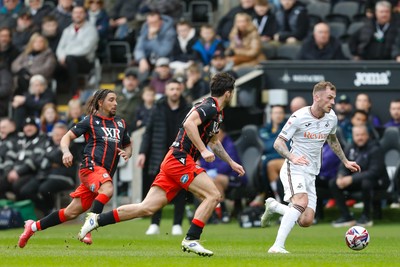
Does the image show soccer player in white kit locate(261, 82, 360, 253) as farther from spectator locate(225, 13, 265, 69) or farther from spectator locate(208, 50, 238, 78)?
spectator locate(225, 13, 265, 69)

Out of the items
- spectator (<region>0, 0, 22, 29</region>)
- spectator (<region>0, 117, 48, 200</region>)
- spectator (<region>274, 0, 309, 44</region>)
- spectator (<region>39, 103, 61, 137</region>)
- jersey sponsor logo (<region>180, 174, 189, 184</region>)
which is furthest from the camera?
spectator (<region>0, 0, 22, 29</region>)

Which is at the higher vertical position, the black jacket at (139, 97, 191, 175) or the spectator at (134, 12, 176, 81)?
the spectator at (134, 12, 176, 81)

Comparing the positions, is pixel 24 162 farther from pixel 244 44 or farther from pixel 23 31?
pixel 23 31

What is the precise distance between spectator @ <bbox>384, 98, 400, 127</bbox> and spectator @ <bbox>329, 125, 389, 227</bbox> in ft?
3.47

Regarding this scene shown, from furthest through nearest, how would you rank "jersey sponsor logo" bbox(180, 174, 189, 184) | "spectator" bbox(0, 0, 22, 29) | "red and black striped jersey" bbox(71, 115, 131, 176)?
1. "spectator" bbox(0, 0, 22, 29)
2. "red and black striped jersey" bbox(71, 115, 131, 176)
3. "jersey sponsor logo" bbox(180, 174, 189, 184)

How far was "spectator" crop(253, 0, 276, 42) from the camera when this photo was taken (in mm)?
25109

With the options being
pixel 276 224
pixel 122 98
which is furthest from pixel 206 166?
pixel 122 98

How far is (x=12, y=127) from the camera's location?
2345 cm

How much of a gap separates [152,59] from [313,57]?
3.95m

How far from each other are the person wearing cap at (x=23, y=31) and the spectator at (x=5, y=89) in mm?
1419

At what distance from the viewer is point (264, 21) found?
2519 cm

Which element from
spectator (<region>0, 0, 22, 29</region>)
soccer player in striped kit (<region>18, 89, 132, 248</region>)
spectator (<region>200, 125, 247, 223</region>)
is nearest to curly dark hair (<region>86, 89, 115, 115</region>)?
soccer player in striped kit (<region>18, 89, 132, 248</region>)

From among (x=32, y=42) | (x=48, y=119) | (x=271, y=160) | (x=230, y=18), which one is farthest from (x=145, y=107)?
(x=32, y=42)

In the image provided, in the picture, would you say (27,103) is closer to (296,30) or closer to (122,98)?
(122,98)
